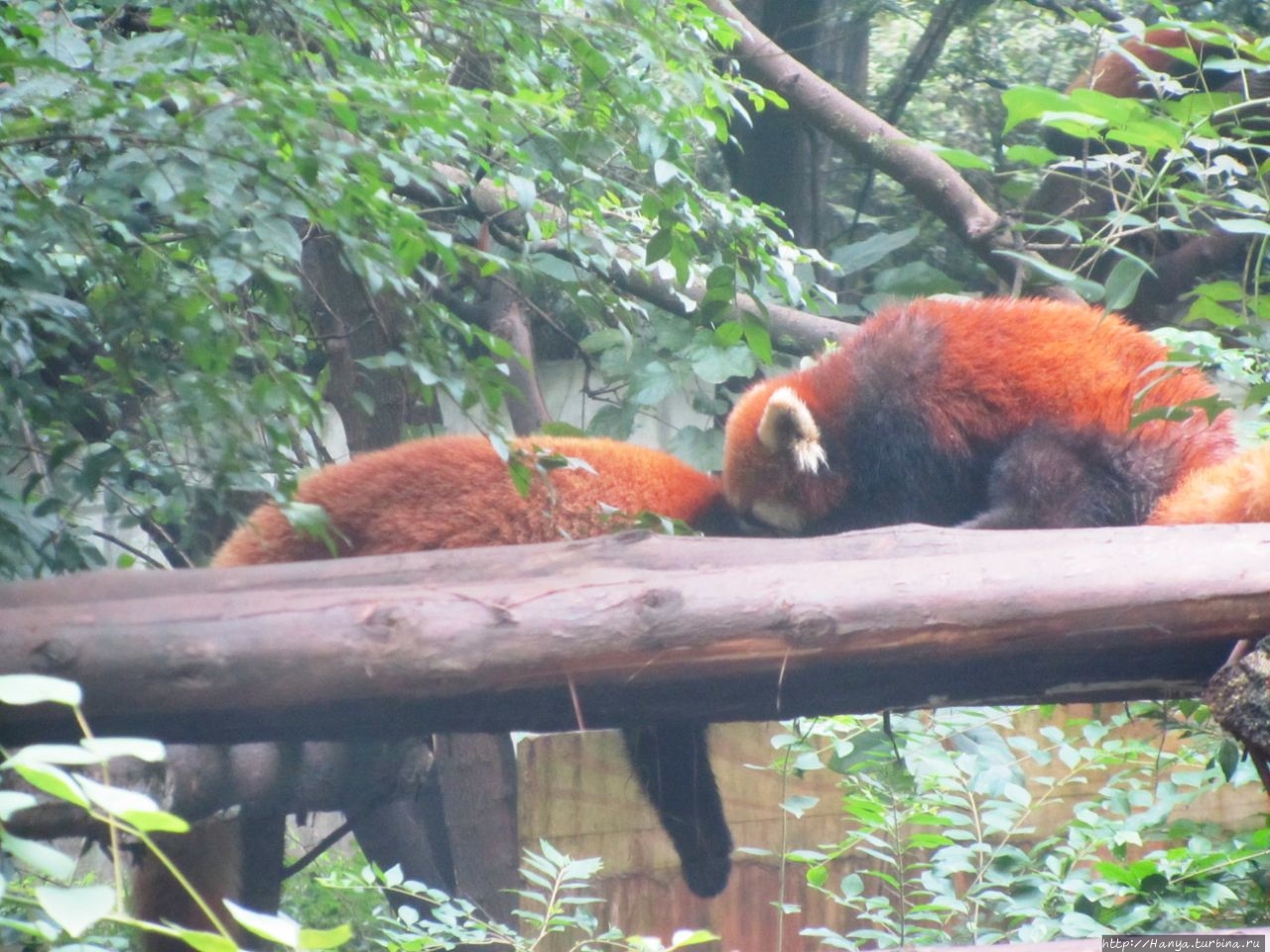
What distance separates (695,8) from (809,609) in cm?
139

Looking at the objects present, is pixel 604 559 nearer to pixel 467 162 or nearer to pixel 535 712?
pixel 535 712

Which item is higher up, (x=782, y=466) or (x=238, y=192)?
(x=238, y=192)

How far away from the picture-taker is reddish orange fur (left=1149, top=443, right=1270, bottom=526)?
1671 millimetres

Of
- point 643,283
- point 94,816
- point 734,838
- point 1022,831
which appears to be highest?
point 94,816

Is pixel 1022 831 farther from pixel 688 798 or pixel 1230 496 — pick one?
pixel 1230 496

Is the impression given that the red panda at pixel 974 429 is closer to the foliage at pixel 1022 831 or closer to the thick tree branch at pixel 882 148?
the foliage at pixel 1022 831

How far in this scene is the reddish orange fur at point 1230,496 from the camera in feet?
5.48

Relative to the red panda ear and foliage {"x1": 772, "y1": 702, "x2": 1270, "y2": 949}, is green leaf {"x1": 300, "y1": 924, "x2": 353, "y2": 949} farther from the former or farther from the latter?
the red panda ear

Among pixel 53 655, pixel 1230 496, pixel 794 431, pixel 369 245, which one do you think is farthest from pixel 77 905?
pixel 794 431

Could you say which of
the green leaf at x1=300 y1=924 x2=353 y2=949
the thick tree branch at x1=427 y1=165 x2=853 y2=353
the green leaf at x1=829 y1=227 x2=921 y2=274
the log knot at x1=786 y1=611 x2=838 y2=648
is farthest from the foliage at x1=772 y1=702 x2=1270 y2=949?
the green leaf at x1=829 y1=227 x2=921 y2=274

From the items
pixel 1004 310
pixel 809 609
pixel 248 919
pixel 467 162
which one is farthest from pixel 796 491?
pixel 248 919

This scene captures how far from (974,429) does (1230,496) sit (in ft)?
2.17

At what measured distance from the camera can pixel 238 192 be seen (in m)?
1.61

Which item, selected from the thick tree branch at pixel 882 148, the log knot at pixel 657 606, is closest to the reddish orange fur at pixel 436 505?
the log knot at pixel 657 606
